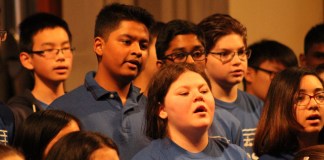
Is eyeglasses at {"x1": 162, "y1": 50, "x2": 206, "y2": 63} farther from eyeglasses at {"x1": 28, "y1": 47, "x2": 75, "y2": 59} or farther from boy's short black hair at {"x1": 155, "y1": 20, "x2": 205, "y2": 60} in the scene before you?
eyeglasses at {"x1": 28, "y1": 47, "x2": 75, "y2": 59}

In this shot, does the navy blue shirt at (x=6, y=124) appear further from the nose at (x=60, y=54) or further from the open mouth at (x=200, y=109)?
the open mouth at (x=200, y=109)

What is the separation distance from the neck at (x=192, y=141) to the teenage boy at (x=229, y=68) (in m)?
0.86

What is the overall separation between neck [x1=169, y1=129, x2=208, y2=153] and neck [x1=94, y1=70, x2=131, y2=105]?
0.49 metres

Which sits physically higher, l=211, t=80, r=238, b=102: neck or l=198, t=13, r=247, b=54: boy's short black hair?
l=198, t=13, r=247, b=54: boy's short black hair

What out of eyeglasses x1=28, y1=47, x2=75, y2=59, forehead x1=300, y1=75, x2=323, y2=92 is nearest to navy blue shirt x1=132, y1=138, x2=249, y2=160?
forehead x1=300, y1=75, x2=323, y2=92

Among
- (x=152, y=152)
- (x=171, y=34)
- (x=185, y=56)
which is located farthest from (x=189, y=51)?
(x=152, y=152)

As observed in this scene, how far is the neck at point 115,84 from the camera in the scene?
11.1 ft

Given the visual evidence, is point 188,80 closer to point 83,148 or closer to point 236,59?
point 83,148

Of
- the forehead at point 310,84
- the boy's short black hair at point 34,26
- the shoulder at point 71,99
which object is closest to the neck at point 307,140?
the forehead at point 310,84

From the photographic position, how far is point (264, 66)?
450 cm

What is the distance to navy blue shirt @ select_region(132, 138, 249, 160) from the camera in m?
2.91

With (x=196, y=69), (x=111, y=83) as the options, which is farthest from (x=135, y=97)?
(x=196, y=69)

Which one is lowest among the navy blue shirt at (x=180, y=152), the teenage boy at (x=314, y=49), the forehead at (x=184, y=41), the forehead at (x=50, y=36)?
the teenage boy at (x=314, y=49)

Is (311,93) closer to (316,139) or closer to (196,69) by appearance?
(316,139)
